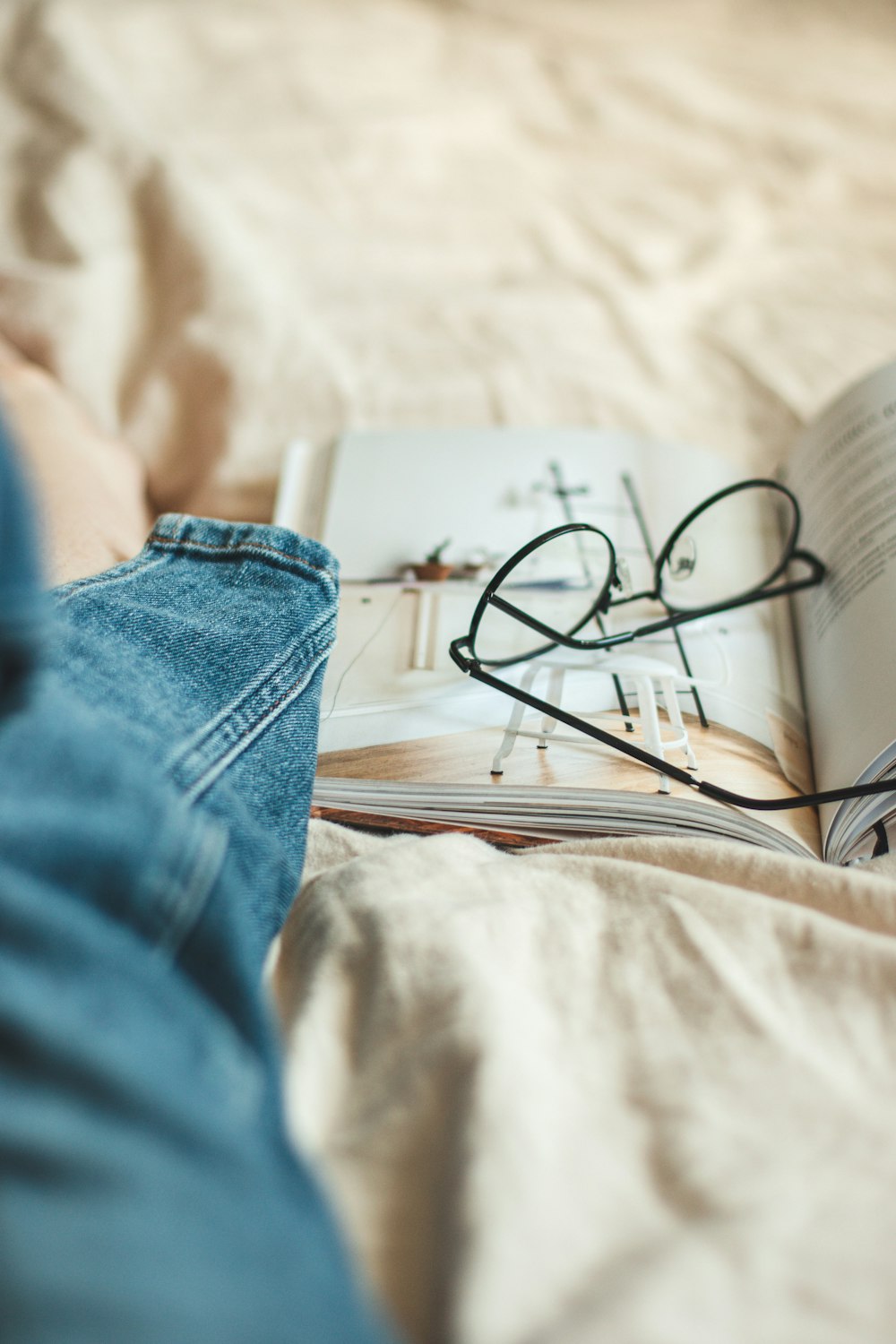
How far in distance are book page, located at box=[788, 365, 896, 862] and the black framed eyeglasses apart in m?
0.02

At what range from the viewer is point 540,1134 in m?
0.26

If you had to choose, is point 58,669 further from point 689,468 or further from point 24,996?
point 689,468

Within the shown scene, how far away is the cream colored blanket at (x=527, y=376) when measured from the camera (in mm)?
246

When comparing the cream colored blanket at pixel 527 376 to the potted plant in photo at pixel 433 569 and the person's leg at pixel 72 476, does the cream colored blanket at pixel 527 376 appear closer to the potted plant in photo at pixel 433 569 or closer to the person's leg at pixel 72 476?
the person's leg at pixel 72 476

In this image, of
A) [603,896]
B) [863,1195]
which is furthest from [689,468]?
[863,1195]

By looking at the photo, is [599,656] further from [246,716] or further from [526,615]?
[246,716]

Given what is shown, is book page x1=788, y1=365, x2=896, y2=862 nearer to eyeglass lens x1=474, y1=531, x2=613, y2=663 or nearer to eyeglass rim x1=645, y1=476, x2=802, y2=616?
eyeglass rim x1=645, y1=476, x2=802, y2=616

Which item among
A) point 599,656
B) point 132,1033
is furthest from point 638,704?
point 132,1033

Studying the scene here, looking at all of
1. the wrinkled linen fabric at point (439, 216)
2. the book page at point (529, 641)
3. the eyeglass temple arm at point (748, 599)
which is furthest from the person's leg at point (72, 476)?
the eyeglass temple arm at point (748, 599)

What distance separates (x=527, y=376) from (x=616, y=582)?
27 centimetres

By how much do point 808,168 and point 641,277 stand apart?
25cm

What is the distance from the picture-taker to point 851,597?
1.65ft

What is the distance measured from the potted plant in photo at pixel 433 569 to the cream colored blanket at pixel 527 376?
151 mm

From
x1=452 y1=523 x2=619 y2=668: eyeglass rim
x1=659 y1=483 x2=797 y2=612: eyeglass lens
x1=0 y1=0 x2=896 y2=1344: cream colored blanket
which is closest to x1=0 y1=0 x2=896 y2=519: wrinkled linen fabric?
x1=0 y1=0 x2=896 y2=1344: cream colored blanket
